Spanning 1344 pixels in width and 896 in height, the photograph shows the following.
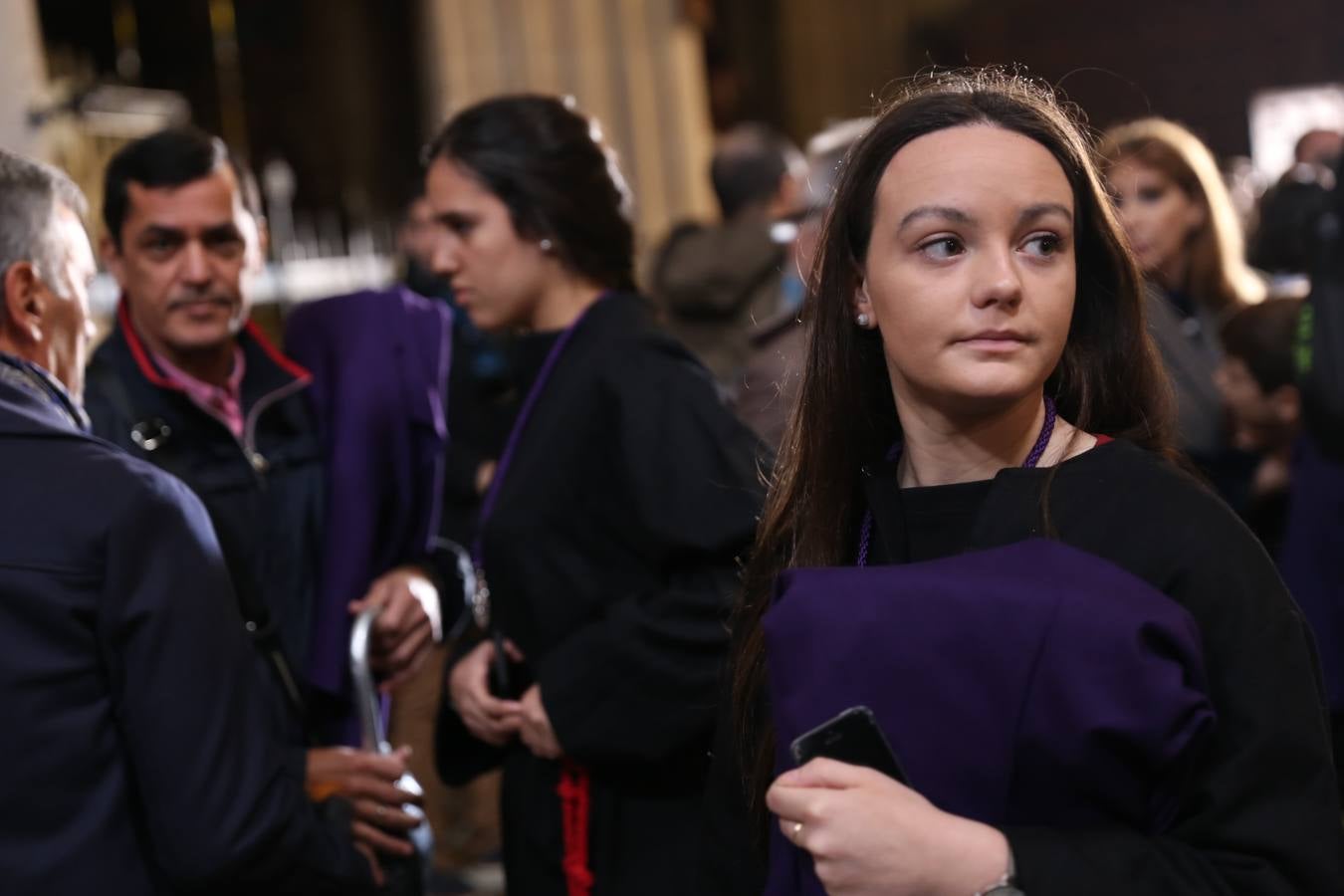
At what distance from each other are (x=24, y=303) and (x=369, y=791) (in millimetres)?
921

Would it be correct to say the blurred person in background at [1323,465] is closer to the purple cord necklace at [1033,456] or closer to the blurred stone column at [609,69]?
the purple cord necklace at [1033,456]

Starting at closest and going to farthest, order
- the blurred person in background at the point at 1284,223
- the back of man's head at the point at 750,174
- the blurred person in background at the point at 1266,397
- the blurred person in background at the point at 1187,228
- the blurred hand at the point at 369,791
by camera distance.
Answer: the blurred hand at the point at 369,791 → the blurred person in background at the point at 1266,397 → the blurred person in background at the point at 1187,228 → the blurred person in background at the point at 1284,223 → the back of man's head at the point at 750,174

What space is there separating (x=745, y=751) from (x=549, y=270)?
1304mm

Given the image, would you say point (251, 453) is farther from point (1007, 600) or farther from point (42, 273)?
point (1007, 600)

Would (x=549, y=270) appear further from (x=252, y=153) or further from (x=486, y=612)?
(x=252, y=153)

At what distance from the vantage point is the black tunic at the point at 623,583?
2504 millimetres

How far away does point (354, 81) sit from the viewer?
39.5 feet

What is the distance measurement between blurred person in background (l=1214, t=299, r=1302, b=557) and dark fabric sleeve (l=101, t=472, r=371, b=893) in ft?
8.55

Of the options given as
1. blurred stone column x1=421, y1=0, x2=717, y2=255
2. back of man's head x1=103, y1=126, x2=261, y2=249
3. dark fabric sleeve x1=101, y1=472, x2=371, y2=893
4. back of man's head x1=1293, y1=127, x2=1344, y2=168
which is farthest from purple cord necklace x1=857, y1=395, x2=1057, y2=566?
blurred stone column x1=421, y1=0, x2=717, y2=255

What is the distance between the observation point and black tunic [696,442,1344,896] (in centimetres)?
135

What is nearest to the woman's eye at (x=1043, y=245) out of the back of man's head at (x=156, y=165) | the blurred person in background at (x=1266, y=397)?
the back of man's head at (x=156, y=165)

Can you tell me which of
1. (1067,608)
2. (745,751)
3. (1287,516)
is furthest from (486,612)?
(1287,516)

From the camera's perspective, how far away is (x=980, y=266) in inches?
62.4

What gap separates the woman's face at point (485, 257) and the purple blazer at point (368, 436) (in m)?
0.31
